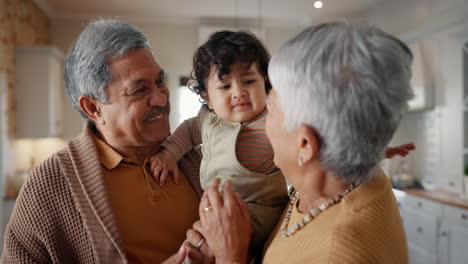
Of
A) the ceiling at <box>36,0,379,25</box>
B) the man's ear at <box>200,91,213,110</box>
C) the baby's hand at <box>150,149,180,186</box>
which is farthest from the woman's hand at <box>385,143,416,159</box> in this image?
the ceiling at <box>36,0,379,25</box>

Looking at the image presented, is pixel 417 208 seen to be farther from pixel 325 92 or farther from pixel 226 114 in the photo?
pixel 325 92

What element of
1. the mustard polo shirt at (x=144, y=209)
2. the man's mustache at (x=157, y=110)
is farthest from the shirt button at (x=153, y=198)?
the man's mustache at (x=157, y=110)

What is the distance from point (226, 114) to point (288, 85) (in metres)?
0.49

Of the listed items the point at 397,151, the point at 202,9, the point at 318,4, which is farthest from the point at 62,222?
the point at 318,4

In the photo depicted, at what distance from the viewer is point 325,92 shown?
74cm

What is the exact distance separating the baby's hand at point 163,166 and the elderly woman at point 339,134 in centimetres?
58

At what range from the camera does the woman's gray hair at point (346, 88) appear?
2.34 feet

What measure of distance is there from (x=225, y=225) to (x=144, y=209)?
0.42 meters

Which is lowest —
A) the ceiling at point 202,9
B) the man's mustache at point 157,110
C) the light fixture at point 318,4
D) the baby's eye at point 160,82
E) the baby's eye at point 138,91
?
the man's mustache at point 157,110

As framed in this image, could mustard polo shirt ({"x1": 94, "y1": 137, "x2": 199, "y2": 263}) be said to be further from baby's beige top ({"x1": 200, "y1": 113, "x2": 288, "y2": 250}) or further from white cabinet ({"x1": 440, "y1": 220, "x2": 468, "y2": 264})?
white cabinet ({"x1": 440, "y1": 220, "x2": 468, "y2": 264})

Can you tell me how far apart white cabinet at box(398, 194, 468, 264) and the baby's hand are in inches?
113

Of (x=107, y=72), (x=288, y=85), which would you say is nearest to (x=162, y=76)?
(x=107, y=72)

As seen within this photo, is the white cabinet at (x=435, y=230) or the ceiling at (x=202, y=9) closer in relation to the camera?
the white cabinet at (x=435, y=230)

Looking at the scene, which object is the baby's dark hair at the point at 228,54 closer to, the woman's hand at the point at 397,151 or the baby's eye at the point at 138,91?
the baby's eye at the point at 138,91
